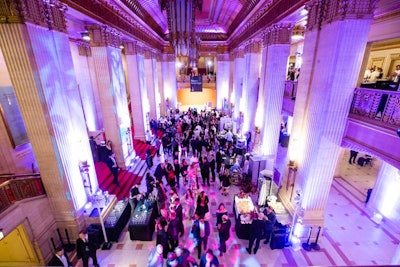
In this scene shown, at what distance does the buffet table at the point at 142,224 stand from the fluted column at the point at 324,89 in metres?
4.20

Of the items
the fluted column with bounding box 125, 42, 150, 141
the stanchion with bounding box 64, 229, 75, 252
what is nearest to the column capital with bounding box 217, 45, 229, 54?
the fluted column with bounding box 125, 42, 150, 141

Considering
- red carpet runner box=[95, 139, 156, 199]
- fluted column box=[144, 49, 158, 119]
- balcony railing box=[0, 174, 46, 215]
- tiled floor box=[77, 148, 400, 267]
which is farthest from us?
fluted column box=[144, 49, 158, 119]

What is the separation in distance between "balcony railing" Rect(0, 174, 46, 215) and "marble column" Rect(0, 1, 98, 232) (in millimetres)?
197

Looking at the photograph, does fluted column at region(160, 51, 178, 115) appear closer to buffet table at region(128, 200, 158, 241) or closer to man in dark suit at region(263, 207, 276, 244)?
buffet table at region(128, 200, 158, 241)

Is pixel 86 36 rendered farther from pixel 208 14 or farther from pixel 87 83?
pixel 208 14

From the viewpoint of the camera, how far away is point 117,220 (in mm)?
5891

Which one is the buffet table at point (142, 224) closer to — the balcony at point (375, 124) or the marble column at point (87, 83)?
the balcony at point (375, 124)

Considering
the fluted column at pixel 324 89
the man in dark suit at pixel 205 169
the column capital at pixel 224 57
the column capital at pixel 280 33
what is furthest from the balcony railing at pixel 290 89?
the column capital at pixel 224 57

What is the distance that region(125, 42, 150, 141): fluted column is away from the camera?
10812mm

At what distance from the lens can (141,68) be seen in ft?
37.6

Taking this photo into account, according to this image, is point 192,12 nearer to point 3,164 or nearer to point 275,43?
point 275,43

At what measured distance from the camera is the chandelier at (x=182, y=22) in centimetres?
668

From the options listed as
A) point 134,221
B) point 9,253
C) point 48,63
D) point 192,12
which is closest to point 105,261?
point 134,221

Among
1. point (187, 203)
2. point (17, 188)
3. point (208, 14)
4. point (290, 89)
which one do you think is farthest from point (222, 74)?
point (17, 188)
